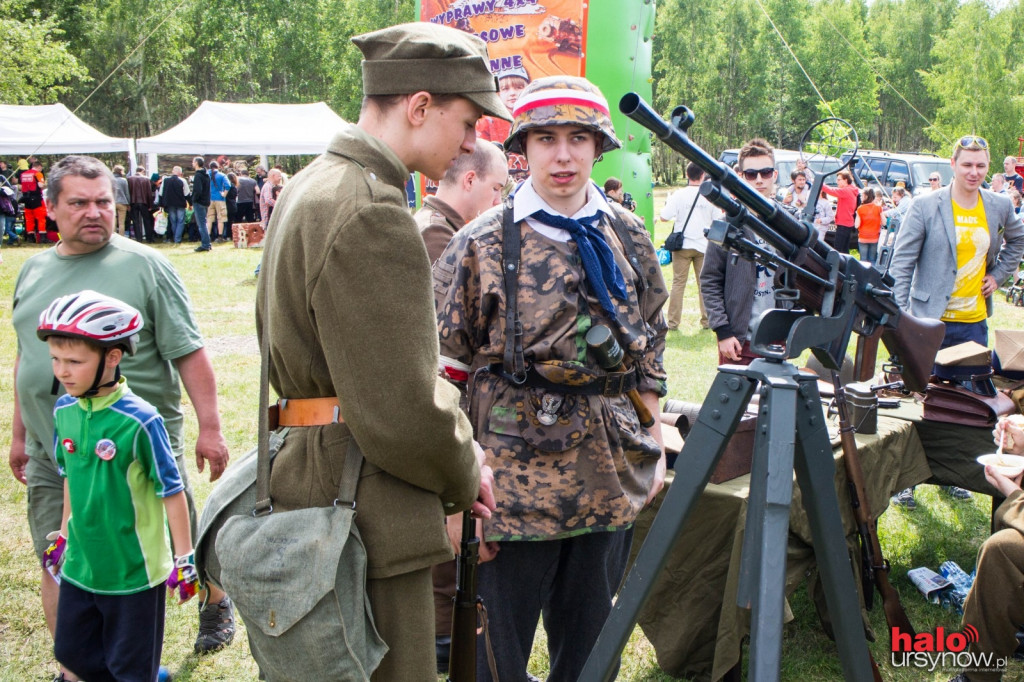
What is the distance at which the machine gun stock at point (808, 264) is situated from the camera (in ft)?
5.90

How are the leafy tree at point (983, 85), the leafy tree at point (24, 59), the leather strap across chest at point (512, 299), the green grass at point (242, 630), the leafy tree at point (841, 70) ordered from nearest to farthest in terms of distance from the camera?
the leather strap across chest at point (512, 299), the green grass at point (242, 630), the leafy tree at point (24, 59), the leafy tree at point (983, 85), the leafy tree at point (841, 70)

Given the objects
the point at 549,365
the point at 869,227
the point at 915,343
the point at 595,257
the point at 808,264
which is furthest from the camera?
the point at 869,227

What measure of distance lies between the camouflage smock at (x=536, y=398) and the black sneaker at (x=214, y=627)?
1763mm

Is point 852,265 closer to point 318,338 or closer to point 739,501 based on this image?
point 739,501

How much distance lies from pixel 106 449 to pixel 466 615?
1286 millimetres

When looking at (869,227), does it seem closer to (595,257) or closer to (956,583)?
(956,583)

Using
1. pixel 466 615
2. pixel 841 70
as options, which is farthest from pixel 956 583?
pixel 841 70

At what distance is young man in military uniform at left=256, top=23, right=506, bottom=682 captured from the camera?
1.52 meters

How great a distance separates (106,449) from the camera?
2604 millimetres

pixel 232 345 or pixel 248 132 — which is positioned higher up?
pixel 248 132

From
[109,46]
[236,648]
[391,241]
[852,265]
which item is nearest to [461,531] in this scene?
[391,241]

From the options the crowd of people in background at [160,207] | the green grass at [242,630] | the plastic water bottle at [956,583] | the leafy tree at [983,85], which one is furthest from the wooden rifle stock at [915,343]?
the leafy tree at [983,85]

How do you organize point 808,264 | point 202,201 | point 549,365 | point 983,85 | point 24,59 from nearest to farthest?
1. point 808,264
2. point 549,365
3. point 202,201
4. point 24,59
5. point 983,85

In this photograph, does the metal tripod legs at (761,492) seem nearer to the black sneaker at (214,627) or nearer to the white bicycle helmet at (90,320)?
the white bicycle helmet at (90,320)
